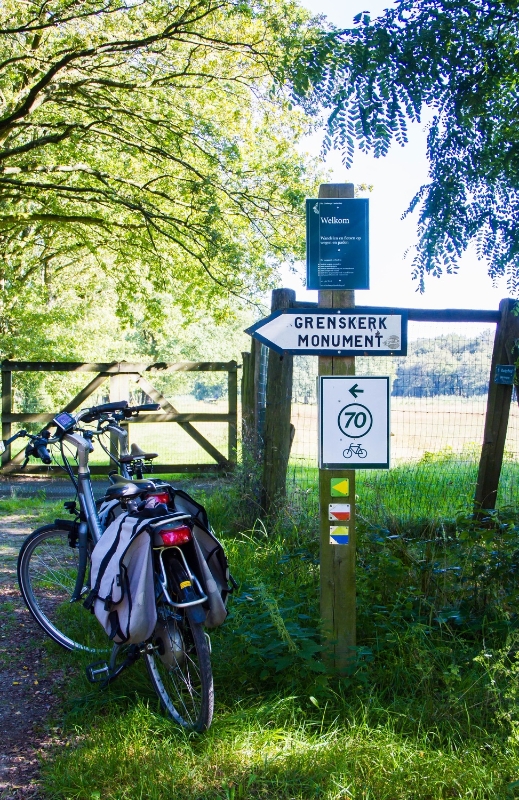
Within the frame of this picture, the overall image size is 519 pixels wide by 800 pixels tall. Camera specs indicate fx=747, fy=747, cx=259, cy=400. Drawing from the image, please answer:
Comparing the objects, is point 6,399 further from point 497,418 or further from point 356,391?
point 356,391

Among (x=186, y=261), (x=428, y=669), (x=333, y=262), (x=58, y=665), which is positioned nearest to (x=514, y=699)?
(x=428, y=669)

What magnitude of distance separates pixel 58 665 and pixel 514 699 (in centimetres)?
252

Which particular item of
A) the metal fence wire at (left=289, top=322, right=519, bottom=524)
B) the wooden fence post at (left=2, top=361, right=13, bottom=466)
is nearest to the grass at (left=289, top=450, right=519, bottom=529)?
the metal fence wire at (left=289, top=322, right=519, bottom=524)

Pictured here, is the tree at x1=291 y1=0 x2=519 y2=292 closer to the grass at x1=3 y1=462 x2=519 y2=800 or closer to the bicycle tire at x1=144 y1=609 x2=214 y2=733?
the grass at x1=3 y1=462 x2=519 y2=800

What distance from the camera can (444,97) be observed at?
4.14 meters

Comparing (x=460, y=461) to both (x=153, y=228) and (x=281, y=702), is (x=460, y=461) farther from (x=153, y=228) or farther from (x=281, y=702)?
(x=153, y=228)

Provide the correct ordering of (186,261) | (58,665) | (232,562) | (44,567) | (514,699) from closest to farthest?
(514,699) < (58,665) < (44,567) < (232,562) < (186,261)

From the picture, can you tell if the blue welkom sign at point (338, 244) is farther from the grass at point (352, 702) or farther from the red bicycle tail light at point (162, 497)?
the grass at point (352, 702)

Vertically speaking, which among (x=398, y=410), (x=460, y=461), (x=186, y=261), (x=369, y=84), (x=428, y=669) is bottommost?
(x=428, y=669)

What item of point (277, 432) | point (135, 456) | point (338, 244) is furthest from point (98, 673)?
point (277, 432)

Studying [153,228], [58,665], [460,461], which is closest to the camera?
[58,665]

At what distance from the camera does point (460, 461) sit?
21.5ft

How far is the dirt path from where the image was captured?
3172 millimetres

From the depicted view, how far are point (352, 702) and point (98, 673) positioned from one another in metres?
1.24
